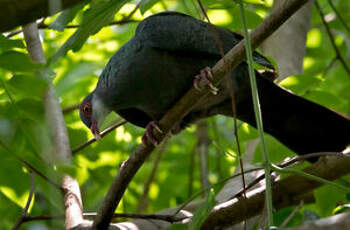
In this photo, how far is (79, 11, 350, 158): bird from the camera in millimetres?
3727

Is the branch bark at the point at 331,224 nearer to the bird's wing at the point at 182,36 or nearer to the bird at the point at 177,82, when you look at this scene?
the bird at the point at 177,82

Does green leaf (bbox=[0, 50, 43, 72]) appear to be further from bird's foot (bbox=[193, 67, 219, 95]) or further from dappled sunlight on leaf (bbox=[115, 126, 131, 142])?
dappled sunlight on leaf (bbox=[115, 126, 131, 142])

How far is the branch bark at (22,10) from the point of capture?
174 cm

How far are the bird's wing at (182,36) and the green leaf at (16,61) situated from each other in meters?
1.37

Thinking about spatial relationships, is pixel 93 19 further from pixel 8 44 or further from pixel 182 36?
pixel 182 36

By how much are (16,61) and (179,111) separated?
90 cm

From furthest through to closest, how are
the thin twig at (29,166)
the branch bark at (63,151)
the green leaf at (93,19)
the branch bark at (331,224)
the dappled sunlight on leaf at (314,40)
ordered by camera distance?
the dappled sunlight on leaf at (314,40), the branch bark at (63,151), the thin twig at (29,166), the green leaf at (93,19), the branch bark at (331,224)

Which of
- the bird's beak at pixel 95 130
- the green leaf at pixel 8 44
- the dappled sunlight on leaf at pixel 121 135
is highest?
the dappled sunlight on leaf at pixel 121 135

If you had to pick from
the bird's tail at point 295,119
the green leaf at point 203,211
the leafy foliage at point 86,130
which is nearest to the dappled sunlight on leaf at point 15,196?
the leafy foliage at point 86,130

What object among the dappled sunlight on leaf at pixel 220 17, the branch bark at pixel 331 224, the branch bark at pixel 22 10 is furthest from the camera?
the dappled sunlight on leaf at pixel 220 17

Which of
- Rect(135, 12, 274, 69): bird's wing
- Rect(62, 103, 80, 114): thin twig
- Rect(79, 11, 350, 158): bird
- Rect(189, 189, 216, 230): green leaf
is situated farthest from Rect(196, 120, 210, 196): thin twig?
Rect(189, 189, 216, 230): green leaf

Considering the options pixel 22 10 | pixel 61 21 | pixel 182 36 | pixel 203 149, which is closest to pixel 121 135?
pixel 203 149

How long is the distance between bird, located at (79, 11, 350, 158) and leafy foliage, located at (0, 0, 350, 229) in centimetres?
15

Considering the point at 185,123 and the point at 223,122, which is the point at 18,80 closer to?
the point at 185,123
